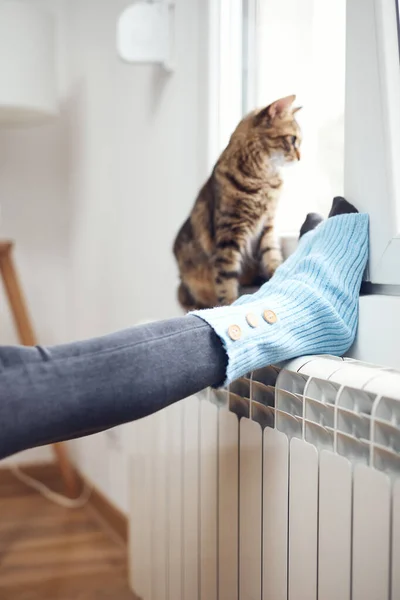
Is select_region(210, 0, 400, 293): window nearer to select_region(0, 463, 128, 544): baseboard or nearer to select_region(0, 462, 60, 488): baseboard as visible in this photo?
select_region(0, 463, 128, 544): baseboard

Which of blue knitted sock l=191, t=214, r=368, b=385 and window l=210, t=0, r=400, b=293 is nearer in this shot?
blue knitted sock l=191, t=214, r=368, b=385

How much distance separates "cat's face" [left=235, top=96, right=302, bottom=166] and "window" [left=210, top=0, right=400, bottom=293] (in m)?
0.09

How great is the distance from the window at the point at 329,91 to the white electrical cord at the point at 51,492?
1.23m

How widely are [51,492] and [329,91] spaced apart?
1.58 metres

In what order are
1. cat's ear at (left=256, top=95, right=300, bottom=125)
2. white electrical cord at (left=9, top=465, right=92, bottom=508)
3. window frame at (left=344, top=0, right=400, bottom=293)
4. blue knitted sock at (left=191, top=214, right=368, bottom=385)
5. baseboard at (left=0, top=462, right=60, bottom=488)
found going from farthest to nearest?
baseboard at (left=0, top=462, right=60, bottom=488) < white electrical cord at (left=9, top=465, right=92, bottom=508) < cat's ear at (left=256, top=95, right=300, bottom=125) < window frame at (left=344, top=0, right=400, bottom=293) < blue knitted sock at (left=191, top=214, right=368, bottom=385)

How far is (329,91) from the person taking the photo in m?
1.10

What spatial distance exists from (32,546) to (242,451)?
1.09 metres

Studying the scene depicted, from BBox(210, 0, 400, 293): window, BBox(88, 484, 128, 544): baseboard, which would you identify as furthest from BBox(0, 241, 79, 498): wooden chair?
BBox(210, 0, 400, 293): window

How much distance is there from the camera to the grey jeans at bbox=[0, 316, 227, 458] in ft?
1.92

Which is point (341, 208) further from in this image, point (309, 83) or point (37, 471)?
point (37, 471)

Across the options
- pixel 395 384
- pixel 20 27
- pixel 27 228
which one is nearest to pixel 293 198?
pixel 395 384

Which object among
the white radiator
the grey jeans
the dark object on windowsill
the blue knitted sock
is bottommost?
the white radiator

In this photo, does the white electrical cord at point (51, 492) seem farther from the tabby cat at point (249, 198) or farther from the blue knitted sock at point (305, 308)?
the blue knitted sock at point (305, 308)

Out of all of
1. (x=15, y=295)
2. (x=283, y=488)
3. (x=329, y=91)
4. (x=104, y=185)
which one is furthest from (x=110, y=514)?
(x=329, y=91)
